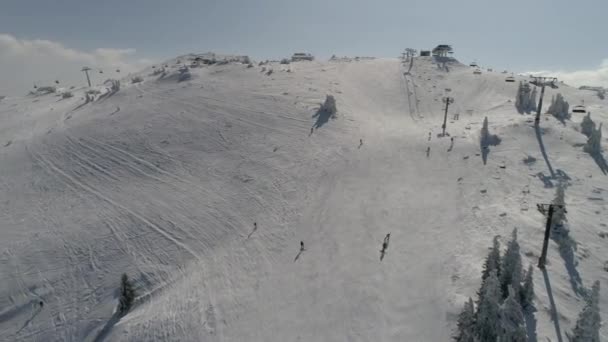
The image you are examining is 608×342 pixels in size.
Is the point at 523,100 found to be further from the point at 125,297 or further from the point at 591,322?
the point at 125,297

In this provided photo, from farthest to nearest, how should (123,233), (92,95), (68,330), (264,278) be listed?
(92,95)
(123,233)
(264,278)
(68,330)

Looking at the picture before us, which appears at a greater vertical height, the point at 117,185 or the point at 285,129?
the point at 285,129

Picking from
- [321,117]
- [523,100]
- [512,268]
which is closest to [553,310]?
[512,268]

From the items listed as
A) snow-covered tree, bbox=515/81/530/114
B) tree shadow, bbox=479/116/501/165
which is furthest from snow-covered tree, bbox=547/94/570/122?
tree shadow, bbox=479/116/501/165

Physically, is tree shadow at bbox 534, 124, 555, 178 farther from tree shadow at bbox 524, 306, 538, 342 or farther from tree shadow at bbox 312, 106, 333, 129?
tree shadow at bbox 312, 106, 333, 129

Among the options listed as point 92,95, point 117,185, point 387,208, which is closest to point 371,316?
Answer: point 387,208

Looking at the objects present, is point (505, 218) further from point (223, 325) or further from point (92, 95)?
point (92, 95)
